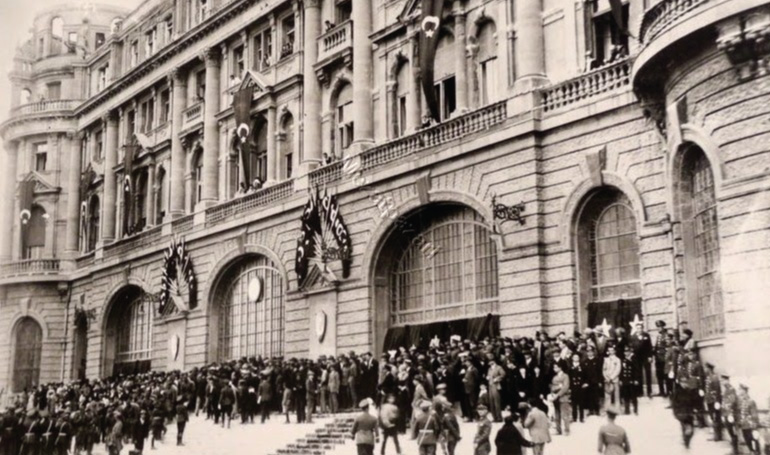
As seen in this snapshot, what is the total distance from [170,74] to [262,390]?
20.0m

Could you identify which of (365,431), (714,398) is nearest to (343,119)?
(365,431)

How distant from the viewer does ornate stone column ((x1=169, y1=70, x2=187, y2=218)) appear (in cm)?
4191

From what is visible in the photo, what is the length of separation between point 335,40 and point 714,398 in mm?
21385

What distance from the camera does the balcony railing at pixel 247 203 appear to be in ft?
113

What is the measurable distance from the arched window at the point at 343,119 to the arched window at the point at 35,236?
78.3ft

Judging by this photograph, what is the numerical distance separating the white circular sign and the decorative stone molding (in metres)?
22.5

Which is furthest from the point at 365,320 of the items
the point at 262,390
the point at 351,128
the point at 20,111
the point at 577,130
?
the point at 20,111

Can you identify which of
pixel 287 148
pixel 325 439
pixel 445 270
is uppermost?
pixel 287 148

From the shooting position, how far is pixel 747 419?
13766mm

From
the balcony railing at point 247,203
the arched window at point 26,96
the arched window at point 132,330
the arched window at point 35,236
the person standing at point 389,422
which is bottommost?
the person standing at point 389,422

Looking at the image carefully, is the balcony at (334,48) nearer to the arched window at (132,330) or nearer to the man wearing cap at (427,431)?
the arched window at (132,330)

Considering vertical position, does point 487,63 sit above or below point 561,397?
above

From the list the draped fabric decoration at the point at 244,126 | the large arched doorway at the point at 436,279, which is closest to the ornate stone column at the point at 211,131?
the draped fabric decoration at the point at 244,126

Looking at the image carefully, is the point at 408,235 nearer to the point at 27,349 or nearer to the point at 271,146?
the point at 271,146
